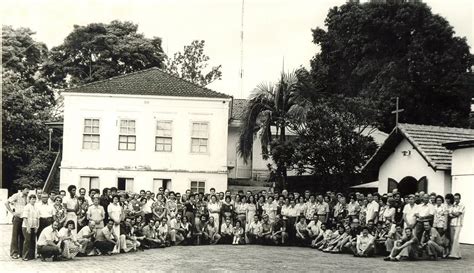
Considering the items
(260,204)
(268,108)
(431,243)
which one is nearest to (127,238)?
(260,204)

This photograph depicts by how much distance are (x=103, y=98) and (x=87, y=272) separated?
16237 millimetres

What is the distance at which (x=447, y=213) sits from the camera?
1555 cm

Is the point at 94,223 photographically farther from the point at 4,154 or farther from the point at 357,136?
the point at 4,154

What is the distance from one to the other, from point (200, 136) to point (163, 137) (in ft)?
5.51

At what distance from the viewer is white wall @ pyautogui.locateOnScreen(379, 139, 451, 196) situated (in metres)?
20.9

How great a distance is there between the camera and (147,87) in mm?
27641

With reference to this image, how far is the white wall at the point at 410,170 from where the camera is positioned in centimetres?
2089

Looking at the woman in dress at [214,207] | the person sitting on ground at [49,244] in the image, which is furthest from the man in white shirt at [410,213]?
the person sitting on ground at [49,244]

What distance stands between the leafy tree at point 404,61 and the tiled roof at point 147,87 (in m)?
12.2

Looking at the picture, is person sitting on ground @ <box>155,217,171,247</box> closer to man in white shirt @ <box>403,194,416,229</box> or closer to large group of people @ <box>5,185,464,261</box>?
large group of people @ <box>5,185,464,261</box>

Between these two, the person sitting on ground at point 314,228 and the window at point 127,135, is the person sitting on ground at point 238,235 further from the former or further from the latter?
the window at point 127,135

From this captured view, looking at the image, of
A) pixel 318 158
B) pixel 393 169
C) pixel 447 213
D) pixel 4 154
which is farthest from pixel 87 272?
pixel 4 154

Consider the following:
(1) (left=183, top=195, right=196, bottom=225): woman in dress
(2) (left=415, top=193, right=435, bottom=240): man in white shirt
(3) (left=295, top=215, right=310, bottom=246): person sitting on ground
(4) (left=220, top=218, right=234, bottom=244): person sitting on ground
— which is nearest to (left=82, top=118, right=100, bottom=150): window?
(1) (left=183, top=195, right=196, bottom=225): woman in dress

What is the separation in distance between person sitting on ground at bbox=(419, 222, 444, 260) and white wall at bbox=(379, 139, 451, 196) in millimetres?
5557
